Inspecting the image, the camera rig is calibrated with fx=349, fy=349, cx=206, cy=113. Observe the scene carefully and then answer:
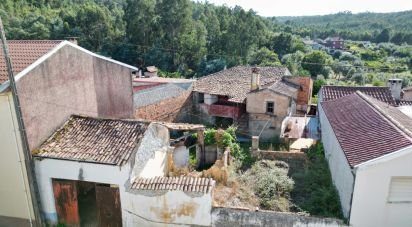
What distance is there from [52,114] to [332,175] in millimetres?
13550

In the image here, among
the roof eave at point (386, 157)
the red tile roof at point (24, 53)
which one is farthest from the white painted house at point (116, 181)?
the roof eave at point (386, 157)

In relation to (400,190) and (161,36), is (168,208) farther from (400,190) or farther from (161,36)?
(161,36)

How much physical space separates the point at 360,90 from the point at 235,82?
1317 cm

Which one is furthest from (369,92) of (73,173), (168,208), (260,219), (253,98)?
(73,173)

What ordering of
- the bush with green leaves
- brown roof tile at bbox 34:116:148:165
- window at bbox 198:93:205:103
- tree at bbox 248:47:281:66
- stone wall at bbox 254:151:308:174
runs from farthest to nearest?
1. tree at bbox 248:47:281:66
2. window at bbox 198:93:205:103
3. stone wall at bbox 254:151:308:174
4. the bush with green leaves
5. brown roof tile at bbox 34:116:148:165

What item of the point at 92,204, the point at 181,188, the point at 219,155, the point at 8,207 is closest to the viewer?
the point at 181,188

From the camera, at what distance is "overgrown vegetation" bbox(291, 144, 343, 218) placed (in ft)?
49.5

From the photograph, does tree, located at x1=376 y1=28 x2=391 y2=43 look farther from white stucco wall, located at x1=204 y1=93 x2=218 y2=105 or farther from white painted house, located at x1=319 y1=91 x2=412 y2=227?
white painted house, located at x1=319 y1=91 x2=412 y2=227

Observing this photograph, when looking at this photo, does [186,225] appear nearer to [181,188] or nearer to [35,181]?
[181,188]

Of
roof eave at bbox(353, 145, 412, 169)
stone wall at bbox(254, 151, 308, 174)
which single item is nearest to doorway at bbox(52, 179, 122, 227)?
roof eave at bbox(353, 145, 412, 169)

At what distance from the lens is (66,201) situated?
1448cm

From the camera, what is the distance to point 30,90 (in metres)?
13.8

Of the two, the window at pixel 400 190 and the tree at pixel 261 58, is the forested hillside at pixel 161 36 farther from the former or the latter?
the window at pixel 400 190

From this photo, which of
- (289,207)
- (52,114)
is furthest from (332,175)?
(52,114)
